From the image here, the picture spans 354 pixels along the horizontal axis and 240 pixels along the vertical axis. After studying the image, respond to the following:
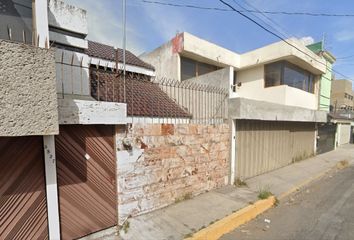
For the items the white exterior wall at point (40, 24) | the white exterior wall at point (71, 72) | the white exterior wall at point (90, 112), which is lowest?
the white exterior wall at point (90, 112)

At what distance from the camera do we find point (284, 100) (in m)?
10.9

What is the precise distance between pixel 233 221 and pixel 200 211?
29.8 inches

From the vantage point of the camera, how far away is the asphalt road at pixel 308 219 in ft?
14.0

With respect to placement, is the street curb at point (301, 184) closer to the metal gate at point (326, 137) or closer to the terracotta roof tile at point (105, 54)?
the metal gate at point (326, 137)

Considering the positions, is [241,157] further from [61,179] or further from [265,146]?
[61,179]

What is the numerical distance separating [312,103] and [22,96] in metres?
15.4

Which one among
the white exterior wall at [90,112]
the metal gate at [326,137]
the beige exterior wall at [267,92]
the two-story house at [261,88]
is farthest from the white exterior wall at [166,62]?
the metal gate at [326,137]

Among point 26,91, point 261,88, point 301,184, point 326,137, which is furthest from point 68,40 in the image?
point 326,137

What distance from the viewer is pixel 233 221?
4.70 metres

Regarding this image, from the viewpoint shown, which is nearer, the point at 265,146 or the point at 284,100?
the point at 265,146

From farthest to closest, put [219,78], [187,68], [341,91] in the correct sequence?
1. [341,91]
2. [187,68]
3. [219,78]

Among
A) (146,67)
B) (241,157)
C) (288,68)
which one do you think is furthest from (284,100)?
(146,67)

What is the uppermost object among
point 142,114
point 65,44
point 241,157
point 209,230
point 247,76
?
point 247,76

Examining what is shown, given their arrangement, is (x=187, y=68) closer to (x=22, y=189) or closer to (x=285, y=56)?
(x=285, y=56)
